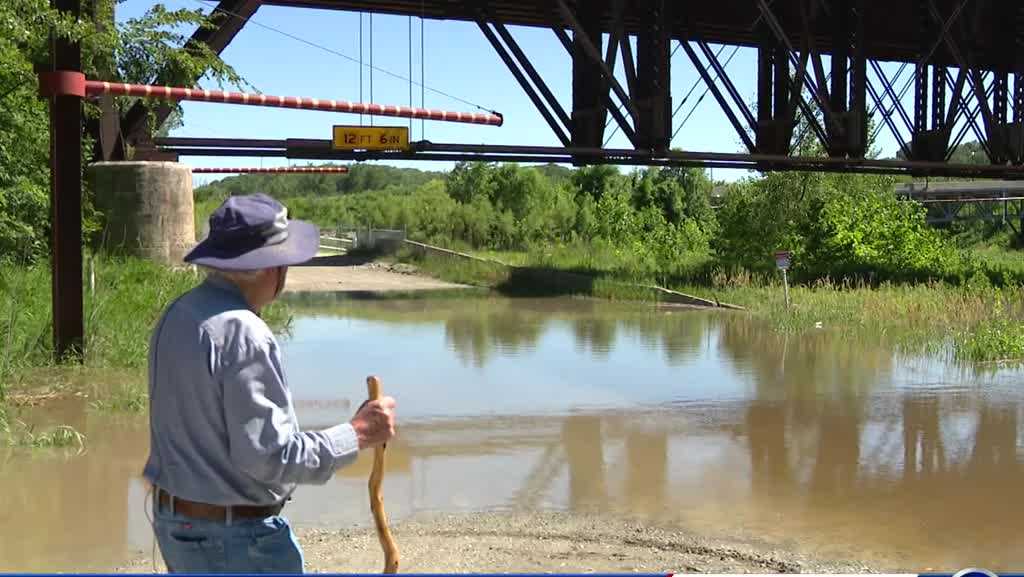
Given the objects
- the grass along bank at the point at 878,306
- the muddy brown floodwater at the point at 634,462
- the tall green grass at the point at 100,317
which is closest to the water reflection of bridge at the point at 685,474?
the muddy brown floodwater at the point at 634,462

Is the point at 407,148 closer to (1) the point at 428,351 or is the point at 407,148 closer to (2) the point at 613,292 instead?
(1) the point at 428,351

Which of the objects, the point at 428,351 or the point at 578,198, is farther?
the point at 578,198

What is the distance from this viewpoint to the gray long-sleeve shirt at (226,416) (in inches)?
123

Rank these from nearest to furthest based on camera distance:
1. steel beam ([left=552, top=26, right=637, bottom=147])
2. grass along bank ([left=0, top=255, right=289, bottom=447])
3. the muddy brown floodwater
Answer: the muddy brown floodwater < grass along bank ([left=0, top=255, right=289, bottom=447]) < steel beam ([left=552, top=26, right=637, bottom=147])

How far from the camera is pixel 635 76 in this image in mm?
21812

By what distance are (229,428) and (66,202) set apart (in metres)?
9.80

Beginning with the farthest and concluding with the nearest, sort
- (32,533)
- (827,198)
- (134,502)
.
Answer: (827,198) < (134,502) < (32,533)

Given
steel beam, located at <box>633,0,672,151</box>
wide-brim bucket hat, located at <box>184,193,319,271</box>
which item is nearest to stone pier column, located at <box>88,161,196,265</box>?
steel beam, located at <box>633,0,672,151</box>

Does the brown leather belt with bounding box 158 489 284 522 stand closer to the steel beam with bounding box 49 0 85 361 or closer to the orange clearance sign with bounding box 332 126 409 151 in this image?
the steel beam with bounding box 49 0 85 361

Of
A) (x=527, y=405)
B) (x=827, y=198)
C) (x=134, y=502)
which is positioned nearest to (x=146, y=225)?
(x=527, y=405)

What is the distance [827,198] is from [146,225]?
20.0m

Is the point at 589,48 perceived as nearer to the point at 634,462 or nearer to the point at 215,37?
the point at 215,37

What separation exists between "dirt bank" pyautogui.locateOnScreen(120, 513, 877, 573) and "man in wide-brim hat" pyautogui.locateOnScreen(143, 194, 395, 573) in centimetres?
305

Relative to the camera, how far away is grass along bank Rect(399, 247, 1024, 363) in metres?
16.8
